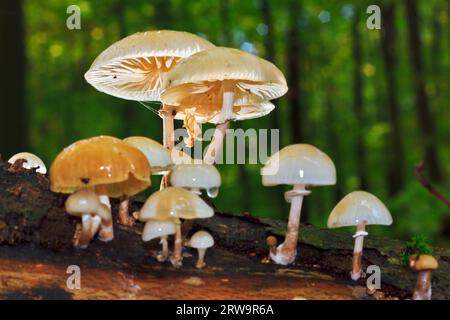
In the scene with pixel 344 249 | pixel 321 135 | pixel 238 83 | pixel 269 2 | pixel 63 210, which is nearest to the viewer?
pixel 63 210

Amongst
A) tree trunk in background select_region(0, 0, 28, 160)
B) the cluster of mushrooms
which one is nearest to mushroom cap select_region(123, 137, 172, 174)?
the cluster of mushrooms

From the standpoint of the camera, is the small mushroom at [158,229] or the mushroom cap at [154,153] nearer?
the small mushroom at [158,229]

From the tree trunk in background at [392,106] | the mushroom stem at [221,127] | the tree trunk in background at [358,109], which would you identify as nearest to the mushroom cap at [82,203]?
the mushroom stem at [221,127]

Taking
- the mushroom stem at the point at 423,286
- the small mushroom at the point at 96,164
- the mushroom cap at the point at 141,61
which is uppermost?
the mushroom cap at the point at 141,61

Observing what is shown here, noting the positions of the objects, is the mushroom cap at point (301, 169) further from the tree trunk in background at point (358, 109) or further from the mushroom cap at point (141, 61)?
the tree trunk in background at point (358, 109)
